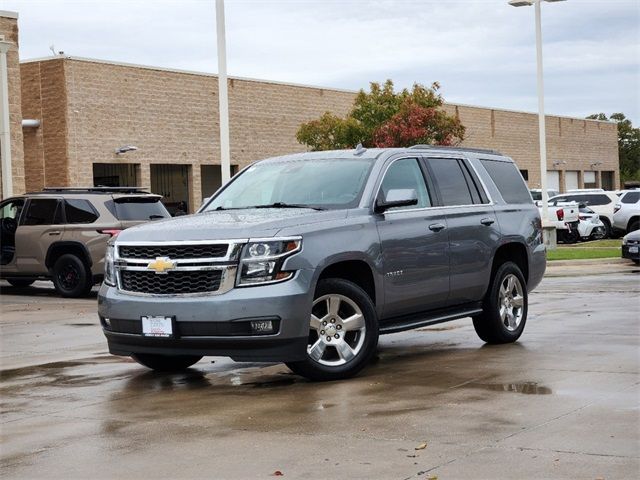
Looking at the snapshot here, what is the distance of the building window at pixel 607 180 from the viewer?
7856cm

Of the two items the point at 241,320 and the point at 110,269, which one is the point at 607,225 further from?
the point at 241,320

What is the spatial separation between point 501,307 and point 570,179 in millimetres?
62296

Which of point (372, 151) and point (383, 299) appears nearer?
point (383, 299)

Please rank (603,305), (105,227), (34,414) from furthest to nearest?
(105,227), (603,305), (34,414)

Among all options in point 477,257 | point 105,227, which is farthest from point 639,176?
point 477,257

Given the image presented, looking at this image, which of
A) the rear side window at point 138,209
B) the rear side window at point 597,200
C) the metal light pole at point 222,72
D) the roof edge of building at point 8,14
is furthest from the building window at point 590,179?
the rear side window at point 138,209

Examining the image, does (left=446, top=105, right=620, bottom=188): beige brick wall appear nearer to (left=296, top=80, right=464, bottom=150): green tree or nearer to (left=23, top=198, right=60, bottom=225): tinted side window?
(left=296, top=80, right=464, bottom=150): green tree

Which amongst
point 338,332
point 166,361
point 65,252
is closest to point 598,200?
point 65,252

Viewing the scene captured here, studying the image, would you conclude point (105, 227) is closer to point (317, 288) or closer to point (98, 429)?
point (317, 288)

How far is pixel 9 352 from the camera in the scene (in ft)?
40.8

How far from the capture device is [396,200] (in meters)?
10.1

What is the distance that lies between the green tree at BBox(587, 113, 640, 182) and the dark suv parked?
3462 inches

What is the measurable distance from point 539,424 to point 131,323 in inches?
145

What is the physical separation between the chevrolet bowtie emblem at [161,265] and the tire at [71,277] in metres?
11.0
